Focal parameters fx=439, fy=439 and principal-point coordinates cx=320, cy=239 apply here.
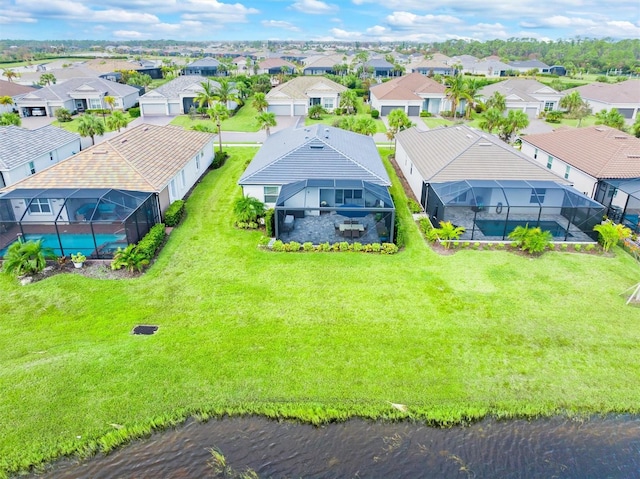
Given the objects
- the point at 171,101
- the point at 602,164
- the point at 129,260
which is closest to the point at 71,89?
the point at 171,101

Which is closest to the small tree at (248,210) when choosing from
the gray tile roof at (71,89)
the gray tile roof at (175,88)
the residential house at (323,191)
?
the residential house at (323,191)

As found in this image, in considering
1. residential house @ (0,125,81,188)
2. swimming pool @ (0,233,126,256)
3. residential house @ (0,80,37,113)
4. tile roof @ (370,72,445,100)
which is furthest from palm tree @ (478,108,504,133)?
residential house @ (0,80,37,113)

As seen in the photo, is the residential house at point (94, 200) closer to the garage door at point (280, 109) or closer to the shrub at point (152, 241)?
the shrub at point (152, 241)

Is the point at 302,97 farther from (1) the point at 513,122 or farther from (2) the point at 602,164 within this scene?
(2) the point at 602,164

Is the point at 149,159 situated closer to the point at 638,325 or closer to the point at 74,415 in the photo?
the point at 74,415

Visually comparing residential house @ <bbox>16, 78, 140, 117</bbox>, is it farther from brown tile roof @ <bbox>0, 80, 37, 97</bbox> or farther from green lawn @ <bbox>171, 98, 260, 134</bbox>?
green lawn @ <bbox>171, 98, 260, 134</bbox>
